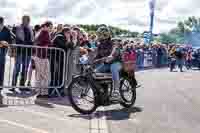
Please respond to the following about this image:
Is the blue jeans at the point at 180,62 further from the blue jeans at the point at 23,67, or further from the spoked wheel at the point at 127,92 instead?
the spoked wheel at the point at 127,92

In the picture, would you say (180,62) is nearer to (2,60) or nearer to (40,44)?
(40,44)

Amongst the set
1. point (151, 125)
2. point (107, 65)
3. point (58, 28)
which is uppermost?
point (58, 28)

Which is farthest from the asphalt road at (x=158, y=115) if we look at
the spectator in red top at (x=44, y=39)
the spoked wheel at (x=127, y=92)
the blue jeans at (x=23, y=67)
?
the blue jeans at (x=23, y=67)

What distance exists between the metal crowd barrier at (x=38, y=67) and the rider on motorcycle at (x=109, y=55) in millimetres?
1557

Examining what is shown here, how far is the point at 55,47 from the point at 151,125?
3841mm

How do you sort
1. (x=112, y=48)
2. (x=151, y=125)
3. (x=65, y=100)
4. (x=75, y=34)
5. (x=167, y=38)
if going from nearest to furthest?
1. (x=151, y=125)
2. (x=112, y=48)
3. (x=65, y=100)
4. (x=75, y=34)
5. (x=167, y=38)

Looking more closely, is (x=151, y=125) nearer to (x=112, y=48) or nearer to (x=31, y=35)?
(x=112, y=48)

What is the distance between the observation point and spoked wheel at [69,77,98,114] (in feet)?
32.5

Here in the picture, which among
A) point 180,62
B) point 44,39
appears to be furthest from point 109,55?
point 180,62

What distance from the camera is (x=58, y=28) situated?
12.8 meters

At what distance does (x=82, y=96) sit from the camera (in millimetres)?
10000

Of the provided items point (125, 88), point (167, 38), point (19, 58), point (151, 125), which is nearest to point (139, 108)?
point (125, 88)

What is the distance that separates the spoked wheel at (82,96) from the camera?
9906 mm

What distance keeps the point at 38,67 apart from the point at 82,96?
2192 mm
